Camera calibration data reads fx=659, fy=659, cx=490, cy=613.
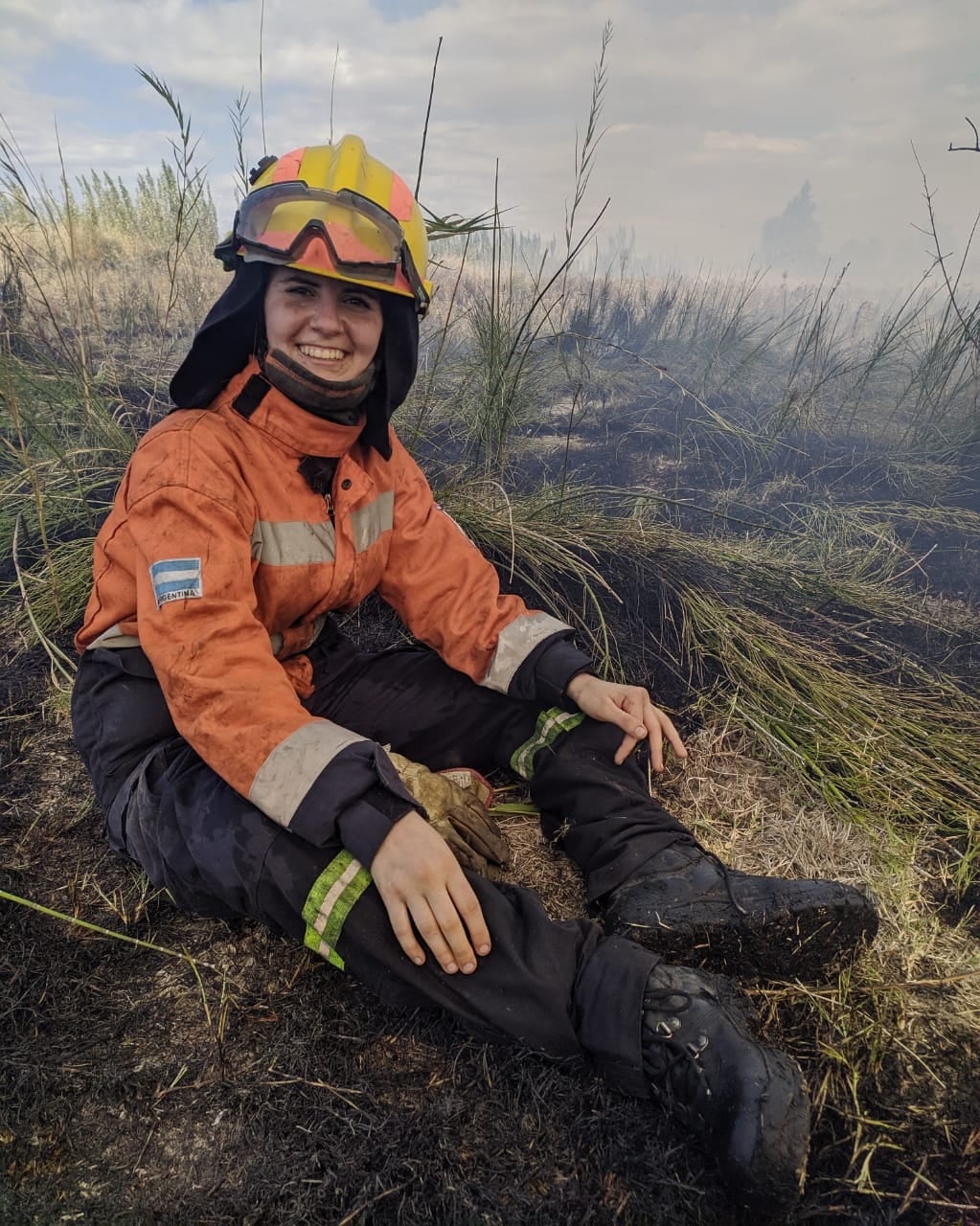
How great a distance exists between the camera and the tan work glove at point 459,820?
1.58 meters

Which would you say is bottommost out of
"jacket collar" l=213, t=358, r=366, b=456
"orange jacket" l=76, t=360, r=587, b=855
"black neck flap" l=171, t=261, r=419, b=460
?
"orange jacket" l=76, t=360, r=587, b=855

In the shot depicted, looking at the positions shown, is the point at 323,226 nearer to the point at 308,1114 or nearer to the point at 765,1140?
the point at 308,1114

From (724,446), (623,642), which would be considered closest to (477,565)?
(623,642)

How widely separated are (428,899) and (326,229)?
4.80ft

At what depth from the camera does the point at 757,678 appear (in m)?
2.29

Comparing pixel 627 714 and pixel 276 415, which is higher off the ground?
pixel 276 415

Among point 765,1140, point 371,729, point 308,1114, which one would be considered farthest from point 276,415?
point 765,1140

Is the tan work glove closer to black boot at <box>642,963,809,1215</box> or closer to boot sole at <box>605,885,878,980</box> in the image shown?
boot sole at <box>605,885,878,980</box>

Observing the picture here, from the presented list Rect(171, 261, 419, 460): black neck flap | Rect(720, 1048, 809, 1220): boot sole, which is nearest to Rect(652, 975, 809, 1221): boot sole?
Rect(720, 1048, 809, 1220): boot sole

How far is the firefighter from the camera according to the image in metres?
1.22

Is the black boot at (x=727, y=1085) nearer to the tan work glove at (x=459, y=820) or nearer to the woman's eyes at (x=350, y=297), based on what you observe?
the tan work glove at (x=459, y=820)

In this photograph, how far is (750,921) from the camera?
54.8 inches

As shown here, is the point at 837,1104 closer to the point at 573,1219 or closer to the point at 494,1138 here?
the point at 573,1219

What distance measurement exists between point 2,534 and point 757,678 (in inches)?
123
